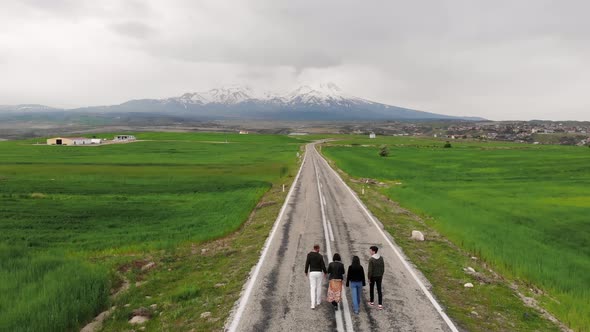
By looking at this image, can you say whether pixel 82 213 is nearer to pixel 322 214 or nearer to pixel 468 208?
pixel 322 214

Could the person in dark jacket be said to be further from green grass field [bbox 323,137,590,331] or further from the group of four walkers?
green grass field [bbox 323,137,590,331]

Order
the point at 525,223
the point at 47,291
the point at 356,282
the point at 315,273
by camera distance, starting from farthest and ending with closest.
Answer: the point at 525,223 < the point at 47,291 < the point at 315,273 < the point at 356,282

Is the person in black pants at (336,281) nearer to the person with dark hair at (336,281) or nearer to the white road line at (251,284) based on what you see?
the person with dark hair at (336,281)

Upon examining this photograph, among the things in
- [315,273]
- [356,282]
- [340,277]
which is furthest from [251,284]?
[356,282]

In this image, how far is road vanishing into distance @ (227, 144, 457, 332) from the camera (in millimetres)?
10547

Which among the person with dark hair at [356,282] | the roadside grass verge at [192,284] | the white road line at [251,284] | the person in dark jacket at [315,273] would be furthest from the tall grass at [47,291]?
the person with dark hair at [356,282]

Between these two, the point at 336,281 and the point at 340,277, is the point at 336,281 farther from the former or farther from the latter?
the point at 340,277

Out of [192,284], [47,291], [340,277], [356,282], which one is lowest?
[192,284]

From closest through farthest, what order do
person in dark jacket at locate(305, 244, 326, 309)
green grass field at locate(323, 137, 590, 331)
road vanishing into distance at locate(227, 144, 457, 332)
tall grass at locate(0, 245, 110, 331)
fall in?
road vanishing into distance at locate(227, 144, 457, 332) < tall grass at locate(0, 245, 110, 331) < person in dark jacket at locate(305, 244, 326, 309) < green grass field at locate(323, 137, 590, 331)

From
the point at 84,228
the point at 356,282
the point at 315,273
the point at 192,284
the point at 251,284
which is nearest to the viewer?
the point at 356,282

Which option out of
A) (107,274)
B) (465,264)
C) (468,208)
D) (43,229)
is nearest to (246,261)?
(107,274)

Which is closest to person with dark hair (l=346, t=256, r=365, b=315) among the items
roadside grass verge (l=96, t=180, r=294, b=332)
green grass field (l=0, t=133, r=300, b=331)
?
roadside grass verge (l=96, t=180, r=294, b=332)

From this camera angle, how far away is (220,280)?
14.5 m

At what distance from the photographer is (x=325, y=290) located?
516 inches
